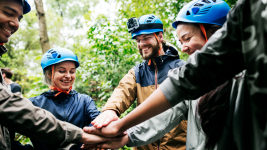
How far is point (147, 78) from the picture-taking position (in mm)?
2842

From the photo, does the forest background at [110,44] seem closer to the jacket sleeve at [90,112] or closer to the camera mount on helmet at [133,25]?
→ the camera mount on helmet at [133,25]

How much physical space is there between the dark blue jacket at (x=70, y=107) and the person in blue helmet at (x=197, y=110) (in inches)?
24.6

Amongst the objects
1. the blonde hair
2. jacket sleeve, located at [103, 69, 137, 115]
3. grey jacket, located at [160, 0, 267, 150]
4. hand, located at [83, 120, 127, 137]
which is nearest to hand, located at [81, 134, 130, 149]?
hand, located at [83, 120, 127, 137]

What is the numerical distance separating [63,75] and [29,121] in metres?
1.39

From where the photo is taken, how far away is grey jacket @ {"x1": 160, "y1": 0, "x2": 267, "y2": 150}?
0.64 m

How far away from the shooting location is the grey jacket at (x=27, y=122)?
1.28 m

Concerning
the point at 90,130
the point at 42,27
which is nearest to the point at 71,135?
the point at 90,130

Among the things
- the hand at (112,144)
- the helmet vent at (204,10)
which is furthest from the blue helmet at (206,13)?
the hand at (112,144)

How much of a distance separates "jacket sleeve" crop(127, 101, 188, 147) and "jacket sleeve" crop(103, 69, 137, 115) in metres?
0.56

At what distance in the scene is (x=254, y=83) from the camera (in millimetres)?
666

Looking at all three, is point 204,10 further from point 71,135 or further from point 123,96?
point 71,135

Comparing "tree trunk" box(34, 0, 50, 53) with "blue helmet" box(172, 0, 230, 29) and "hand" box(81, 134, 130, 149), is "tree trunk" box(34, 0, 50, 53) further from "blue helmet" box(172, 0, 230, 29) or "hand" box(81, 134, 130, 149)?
"blue helmet" box(172, 0, 230, 29)

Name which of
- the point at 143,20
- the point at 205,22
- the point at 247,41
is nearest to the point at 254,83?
the point at 247,41

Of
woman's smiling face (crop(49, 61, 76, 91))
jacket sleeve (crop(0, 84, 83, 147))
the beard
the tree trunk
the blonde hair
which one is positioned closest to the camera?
jacket sleeve (crop(0, 84, 83, 147))
